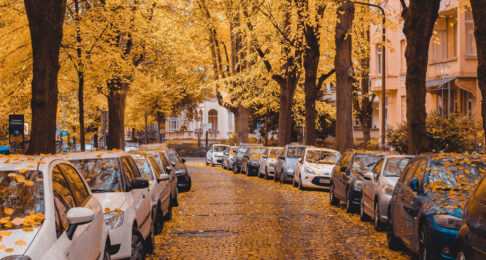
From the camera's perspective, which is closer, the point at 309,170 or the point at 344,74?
the point at 309,170

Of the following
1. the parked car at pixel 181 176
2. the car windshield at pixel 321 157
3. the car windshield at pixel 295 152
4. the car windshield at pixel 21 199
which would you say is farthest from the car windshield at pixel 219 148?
the car windshield at pixel 21 199

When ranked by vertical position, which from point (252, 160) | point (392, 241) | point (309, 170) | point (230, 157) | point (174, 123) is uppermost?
point (174, 123)

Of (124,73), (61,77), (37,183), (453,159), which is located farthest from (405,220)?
(61,77)

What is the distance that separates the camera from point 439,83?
3253 centimetres

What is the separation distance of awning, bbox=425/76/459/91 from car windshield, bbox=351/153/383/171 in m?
15.7

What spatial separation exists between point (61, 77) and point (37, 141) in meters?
13.3

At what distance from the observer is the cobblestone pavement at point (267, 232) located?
1085 centimetres

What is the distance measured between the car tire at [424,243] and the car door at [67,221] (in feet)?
12.6

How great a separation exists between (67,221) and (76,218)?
0.34m

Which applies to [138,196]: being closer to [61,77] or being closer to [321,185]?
[321,185]

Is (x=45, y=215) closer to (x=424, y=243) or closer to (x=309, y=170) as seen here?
(x=424, y=243)

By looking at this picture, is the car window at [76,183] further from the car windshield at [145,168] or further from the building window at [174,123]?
the building window at [174,123]

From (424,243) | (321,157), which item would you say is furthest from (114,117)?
(424,243)

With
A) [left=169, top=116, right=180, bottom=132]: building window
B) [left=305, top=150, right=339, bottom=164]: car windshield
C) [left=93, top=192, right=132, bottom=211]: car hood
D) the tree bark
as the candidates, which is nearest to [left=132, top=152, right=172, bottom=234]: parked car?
[left=93, top=192, right=132, bottom=211]: car hood
